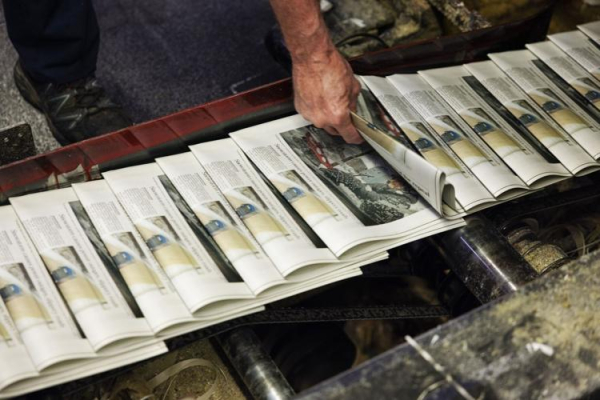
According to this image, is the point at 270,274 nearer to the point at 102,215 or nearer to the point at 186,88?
the point at 102,215

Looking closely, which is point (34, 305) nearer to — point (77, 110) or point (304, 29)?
point (304, 29)

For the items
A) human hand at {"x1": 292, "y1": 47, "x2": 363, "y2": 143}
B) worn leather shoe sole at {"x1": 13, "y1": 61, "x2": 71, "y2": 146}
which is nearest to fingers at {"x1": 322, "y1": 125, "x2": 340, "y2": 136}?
human hand at {"x1": 292, "y1": 47, "x2": 363, "y2": 143}

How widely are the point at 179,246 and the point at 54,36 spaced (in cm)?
76

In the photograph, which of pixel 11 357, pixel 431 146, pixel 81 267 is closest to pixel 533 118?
pixel 431 146

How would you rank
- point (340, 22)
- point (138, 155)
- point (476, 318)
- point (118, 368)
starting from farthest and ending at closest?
point (340, 22)
point (138, 155)
point (118, 368)
point (476, 318)

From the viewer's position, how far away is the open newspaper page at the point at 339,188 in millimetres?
1124

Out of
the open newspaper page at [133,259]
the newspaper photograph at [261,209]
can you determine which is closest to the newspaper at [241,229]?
the newspaper photograph at [261,209]

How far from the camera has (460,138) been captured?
1312mm

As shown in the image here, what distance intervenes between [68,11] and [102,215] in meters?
0.66

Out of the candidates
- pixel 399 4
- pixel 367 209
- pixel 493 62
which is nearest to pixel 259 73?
pixel 399 4

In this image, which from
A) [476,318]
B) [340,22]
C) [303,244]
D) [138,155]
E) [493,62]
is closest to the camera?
[476,318]

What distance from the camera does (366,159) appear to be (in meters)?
1.29

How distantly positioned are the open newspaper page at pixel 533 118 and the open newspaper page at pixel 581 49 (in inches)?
7.1

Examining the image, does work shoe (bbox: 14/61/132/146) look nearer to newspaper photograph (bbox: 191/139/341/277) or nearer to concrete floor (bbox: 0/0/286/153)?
concrete floor (bbox: 0/0/286/153)
